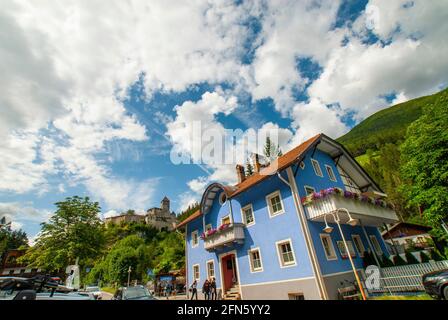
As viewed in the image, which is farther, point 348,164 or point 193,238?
point 193,238

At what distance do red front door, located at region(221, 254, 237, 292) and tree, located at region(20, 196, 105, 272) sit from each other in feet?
58.5

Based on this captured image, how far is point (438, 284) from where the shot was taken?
9.44 m

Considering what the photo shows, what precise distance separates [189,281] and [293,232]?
544 inches

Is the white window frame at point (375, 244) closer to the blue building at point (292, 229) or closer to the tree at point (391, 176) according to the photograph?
the blue building at point (292, 229)

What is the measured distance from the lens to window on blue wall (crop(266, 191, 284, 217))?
16359 mm

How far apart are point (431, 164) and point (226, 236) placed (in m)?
18.5

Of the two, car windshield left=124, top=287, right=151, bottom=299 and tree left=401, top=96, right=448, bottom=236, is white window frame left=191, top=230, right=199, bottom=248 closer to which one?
car windshield left=124, top=287, right=151, bottom=299

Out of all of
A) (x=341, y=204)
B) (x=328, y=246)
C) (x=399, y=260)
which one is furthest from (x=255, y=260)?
(x=399, y=260)

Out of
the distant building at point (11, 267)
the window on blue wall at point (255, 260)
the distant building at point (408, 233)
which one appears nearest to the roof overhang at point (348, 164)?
the window on blue wall at point (255, 260)

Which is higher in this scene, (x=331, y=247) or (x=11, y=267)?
(x=11, y=267)

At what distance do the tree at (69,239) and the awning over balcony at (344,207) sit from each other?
26.3 m

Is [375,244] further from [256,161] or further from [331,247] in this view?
[256,161]

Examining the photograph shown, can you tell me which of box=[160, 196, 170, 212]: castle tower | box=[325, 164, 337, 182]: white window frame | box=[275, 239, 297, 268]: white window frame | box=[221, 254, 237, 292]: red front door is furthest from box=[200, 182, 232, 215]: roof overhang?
box=[160, 196, 170, 212]: castle tower
